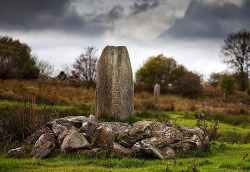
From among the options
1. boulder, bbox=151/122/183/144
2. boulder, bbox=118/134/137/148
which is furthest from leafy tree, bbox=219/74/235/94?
boulder, bbox=118/134/137/148

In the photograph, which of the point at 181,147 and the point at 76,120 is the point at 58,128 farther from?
the point at 181,147

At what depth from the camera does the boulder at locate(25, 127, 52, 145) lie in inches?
311

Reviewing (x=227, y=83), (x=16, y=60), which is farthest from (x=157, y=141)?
(x=227, y=83)

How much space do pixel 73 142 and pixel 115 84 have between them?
3.62 meters

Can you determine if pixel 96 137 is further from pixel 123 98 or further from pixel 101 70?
pixel 101 70

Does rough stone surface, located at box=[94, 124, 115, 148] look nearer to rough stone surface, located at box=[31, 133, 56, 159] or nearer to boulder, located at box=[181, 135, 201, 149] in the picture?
rough stone surface, located at box=[31, 133, 56, 159]

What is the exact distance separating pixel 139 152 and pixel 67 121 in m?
3.32

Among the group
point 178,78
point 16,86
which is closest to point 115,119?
point 16,86

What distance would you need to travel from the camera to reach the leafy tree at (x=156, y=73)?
124 ft

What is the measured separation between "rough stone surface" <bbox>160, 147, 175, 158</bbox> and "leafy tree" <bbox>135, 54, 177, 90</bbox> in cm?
3029

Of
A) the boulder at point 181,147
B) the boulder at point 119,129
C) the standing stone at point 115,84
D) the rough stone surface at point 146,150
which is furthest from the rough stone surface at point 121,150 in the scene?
the standing stone at point 115,84

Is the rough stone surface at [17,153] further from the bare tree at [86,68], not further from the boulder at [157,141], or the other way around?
the bare tree at [86,68]

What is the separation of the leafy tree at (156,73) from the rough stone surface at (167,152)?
30.3 metres

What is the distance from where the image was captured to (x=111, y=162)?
20.5 feet
